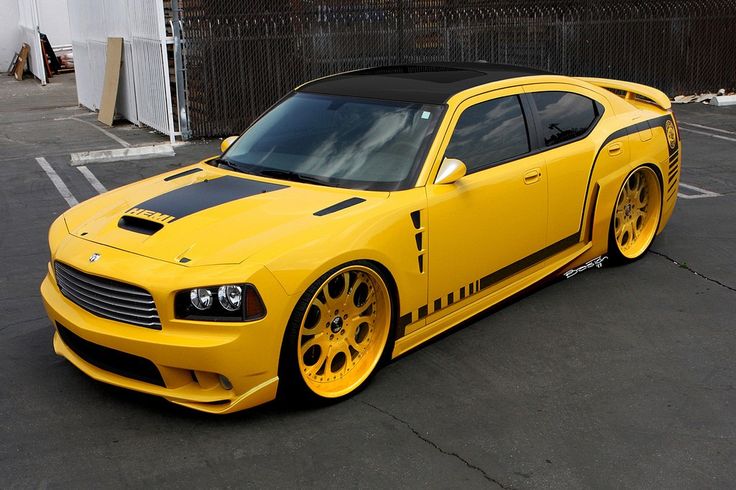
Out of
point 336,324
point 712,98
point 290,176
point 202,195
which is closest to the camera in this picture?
point 336,324

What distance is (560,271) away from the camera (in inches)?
232

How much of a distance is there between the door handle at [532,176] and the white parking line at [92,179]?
5.58 meters

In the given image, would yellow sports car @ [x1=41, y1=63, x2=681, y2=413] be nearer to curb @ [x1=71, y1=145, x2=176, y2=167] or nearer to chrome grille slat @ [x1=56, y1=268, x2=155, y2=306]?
chrome grille slat @ [x1=56, y1=268, x2=155, y2=306]

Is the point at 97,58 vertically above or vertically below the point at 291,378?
above

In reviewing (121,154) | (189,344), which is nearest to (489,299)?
(189,344)

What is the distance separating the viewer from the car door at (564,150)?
5617 millimetres

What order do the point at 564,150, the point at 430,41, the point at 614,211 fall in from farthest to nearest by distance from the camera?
the point at 430,41
the point at 614,211
the point at 564,150

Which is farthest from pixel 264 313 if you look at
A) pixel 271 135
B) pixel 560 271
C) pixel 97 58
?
pixel 97 58

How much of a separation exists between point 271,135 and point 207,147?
284 inches

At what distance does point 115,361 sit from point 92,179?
640 centimetres

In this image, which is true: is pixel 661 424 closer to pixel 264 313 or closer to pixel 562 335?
pixel 562 335

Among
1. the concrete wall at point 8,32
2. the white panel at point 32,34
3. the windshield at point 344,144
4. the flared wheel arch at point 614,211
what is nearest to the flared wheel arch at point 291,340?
the windshield at point 344,144

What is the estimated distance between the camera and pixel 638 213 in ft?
22.0

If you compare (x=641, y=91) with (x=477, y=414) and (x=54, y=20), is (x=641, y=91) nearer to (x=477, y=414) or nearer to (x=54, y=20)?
(x=477, y=414)
